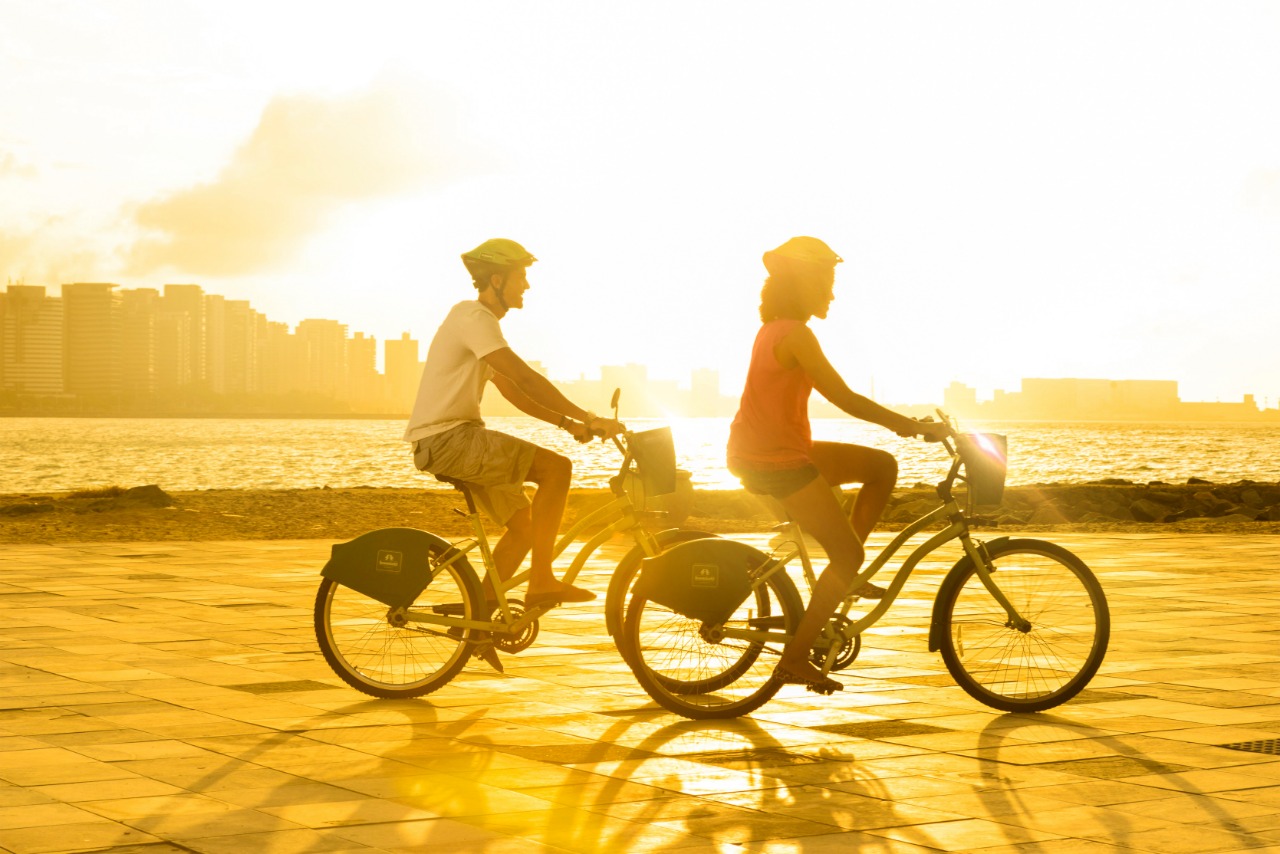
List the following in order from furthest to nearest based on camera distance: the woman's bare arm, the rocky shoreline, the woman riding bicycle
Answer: the rocky shoreline
the woman riding bicycle
the woman's bare arm

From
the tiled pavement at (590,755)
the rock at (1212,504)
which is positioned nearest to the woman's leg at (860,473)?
the tiled pavement at (590,755)

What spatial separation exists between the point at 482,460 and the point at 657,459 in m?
0.77

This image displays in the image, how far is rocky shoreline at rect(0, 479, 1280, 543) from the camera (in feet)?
70.5

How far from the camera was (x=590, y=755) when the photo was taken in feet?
19.6

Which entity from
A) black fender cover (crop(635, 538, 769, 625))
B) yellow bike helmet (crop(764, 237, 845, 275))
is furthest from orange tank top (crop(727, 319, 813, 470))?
black fender cover (crop(635, 538, 769, 625))

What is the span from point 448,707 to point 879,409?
235 centimetres

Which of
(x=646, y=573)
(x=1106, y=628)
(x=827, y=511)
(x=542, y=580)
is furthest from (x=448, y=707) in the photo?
(x=1106, y=628)

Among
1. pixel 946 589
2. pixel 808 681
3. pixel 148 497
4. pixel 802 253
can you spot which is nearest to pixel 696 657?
pixel 808 681

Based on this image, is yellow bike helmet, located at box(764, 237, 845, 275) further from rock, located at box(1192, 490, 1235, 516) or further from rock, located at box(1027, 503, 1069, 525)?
rock, located at box(1192, 490, 1235, 516)

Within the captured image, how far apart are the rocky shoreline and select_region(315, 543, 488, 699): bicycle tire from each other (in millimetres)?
9146

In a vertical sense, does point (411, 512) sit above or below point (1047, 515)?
above

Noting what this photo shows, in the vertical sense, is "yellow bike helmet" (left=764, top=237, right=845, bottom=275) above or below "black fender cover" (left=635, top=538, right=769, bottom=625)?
above

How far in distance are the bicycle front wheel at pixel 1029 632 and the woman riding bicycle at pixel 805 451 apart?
1.92 feet

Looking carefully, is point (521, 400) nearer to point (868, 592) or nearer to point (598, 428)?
point (598, 428)
